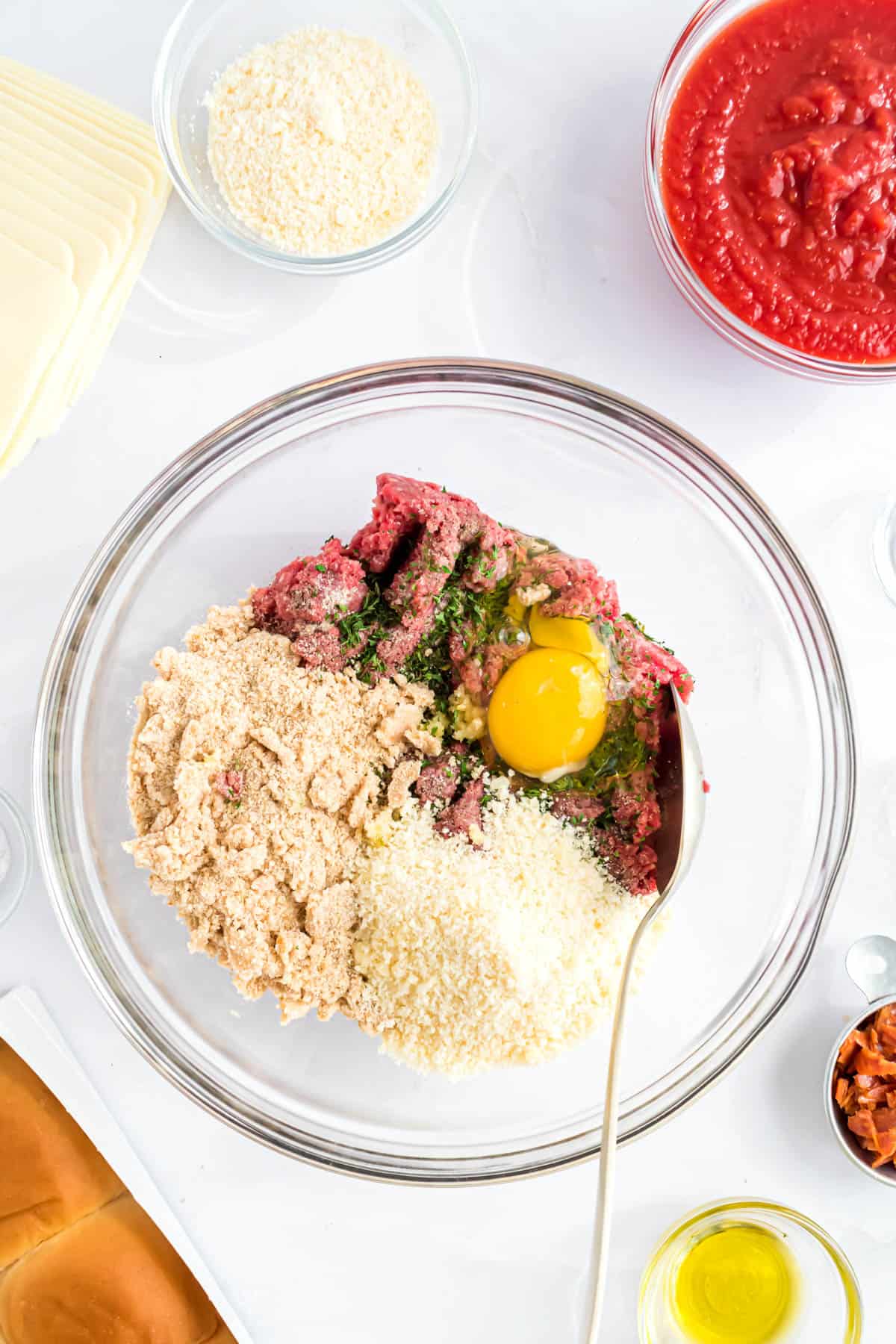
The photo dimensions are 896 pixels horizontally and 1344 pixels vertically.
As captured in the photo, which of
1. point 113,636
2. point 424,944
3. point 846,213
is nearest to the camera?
point 424,944

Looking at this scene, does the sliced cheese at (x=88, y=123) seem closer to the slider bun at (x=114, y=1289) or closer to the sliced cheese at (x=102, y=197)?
the sliced cheese at (x=102, y=197)

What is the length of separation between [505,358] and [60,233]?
101 cm

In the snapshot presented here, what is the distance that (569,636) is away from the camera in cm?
203

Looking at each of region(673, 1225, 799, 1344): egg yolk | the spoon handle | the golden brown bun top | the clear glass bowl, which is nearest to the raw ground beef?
the spoon handle

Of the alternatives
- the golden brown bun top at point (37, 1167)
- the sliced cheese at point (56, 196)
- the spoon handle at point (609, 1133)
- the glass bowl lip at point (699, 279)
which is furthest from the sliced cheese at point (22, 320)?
the spoon handle at point (609, 1133)

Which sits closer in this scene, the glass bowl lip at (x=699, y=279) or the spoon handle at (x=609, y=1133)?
the spoon handle at (x=609, y=1133)

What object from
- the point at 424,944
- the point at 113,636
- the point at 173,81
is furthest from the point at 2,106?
the point at 424,944

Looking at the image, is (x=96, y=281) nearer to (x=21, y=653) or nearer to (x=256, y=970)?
(x=21, y=653)

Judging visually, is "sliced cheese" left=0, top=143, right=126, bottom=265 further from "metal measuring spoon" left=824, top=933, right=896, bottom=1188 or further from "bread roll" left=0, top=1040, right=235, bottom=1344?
"metal measuring spoon" left=824, top=933, right=896, bottom=1188

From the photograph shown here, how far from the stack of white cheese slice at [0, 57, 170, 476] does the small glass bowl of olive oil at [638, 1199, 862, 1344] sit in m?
2.34

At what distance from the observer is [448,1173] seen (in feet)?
7.09

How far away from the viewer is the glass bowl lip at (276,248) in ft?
7.27

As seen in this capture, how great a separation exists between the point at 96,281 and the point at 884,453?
6.03ft

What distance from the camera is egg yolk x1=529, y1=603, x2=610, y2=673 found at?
2.02 meters
